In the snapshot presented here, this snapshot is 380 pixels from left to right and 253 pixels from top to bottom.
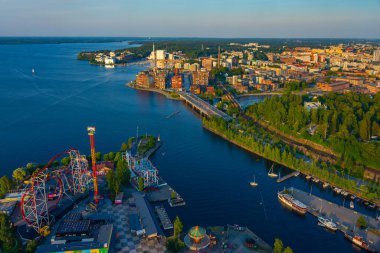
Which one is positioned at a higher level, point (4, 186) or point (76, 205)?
point (4, 186)

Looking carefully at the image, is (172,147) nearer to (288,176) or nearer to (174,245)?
(288,176)

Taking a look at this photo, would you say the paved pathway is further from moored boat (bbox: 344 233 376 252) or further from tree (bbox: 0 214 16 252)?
moored boat (bbox: 344 233 376 252)

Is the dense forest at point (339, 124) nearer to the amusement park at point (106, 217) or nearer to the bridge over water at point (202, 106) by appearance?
the bridge over water at point (202, 106)

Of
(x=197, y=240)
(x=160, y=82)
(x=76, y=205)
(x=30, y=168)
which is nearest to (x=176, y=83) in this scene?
(x=160, y=82)

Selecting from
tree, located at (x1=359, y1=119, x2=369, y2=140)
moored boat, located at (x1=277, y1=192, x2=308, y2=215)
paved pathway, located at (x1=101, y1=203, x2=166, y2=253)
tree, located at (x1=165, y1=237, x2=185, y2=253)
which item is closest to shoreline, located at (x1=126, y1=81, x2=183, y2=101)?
tree, located at (x1=359, y1=119, x2=369, y2=140)

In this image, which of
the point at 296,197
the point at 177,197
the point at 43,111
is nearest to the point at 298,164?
the point at 296,197
